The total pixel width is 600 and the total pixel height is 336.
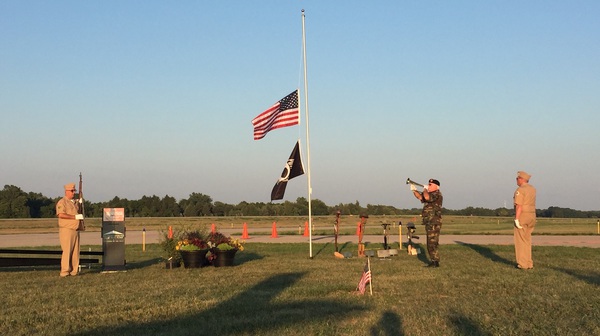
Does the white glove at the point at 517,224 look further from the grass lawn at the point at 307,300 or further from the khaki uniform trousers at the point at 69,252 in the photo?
the khaki uniform trousers at the point at 69,252

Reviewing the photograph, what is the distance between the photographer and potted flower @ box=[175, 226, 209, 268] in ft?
57.0

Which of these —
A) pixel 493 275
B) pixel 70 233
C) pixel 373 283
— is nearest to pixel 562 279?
pixel 493 275

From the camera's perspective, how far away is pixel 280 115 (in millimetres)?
21094

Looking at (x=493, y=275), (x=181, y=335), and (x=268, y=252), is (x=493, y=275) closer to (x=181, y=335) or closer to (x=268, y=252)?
(x=181, y=335)

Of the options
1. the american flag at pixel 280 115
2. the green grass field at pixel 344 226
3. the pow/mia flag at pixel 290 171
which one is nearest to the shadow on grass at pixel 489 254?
the pow/mia flag at pixel 290 171

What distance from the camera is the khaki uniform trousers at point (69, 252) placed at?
51.9 ft

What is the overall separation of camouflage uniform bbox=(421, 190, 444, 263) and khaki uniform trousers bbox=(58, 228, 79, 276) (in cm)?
912

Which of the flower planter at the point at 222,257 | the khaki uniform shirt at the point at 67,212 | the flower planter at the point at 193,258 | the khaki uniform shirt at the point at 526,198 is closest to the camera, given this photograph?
the khaki uniform shirt at the point at 67,212

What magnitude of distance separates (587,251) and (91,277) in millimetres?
17080

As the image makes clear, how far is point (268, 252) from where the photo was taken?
24.0 metres

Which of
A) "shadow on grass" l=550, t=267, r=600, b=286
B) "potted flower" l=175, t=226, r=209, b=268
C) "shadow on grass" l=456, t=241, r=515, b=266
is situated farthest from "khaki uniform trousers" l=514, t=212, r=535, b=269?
"potted flower" l=175, t=226, r=209, b=268

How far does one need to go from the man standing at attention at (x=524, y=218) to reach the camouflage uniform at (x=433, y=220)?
200 centimetres

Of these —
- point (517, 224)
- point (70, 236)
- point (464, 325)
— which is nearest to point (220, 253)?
point (70, 236)

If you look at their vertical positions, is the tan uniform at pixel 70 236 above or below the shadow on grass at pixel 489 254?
above
